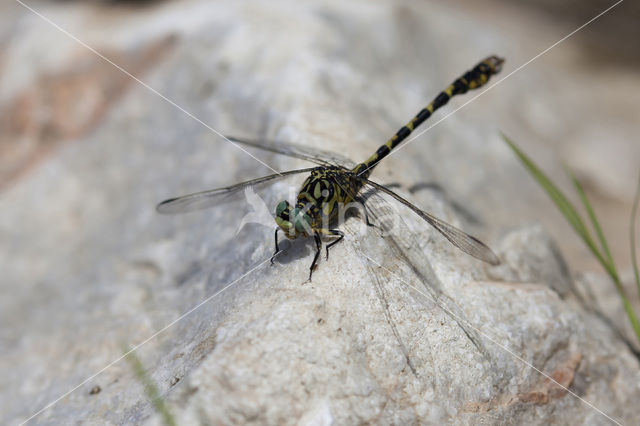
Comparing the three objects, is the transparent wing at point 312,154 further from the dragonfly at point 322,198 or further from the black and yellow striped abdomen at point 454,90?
the black and yellow striped abdomen at point 454,90

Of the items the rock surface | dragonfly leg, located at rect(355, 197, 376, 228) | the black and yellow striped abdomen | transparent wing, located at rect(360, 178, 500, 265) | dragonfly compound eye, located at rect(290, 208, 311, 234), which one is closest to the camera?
the rock surface

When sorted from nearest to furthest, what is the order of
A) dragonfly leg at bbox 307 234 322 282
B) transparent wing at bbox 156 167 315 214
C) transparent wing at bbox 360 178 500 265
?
1. dragonfly leg at bbox 307 234 322 282
2. transparent wing at bbox 360 178 500 265
3. transparent wing at bbox 156 167 315 214

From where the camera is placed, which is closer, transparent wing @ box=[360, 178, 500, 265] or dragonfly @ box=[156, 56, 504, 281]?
dragonfly @ box=[156, 56, 504, 281]

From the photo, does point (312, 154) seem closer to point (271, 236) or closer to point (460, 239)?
point (271, 236)

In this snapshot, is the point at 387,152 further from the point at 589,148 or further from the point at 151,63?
the point at 589,148

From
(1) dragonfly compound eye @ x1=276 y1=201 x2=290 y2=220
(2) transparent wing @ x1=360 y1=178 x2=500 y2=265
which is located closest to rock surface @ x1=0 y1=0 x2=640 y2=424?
(2) transparent wing @ x1=360 y1=178 x2=500 y2=265

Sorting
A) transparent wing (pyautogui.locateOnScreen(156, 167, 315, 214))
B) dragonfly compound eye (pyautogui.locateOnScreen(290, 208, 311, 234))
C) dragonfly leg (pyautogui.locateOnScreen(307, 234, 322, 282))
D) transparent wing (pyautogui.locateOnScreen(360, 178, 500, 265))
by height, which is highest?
transparent wing (pyautogui.locateOnScreen(360, 178, 500, 265))

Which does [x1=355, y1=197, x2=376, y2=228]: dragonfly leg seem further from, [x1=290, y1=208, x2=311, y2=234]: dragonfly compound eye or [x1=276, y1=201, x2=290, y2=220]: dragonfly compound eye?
[x1=276, y1=201, x2=290, y2=220]: dragonfly compound eye

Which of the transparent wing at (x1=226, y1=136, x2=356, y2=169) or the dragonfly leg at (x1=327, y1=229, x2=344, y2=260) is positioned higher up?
the transparent wing at (x1=226, y1=136, x2=356, y2=169)

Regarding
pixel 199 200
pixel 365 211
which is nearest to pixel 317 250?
pixel 365 211
